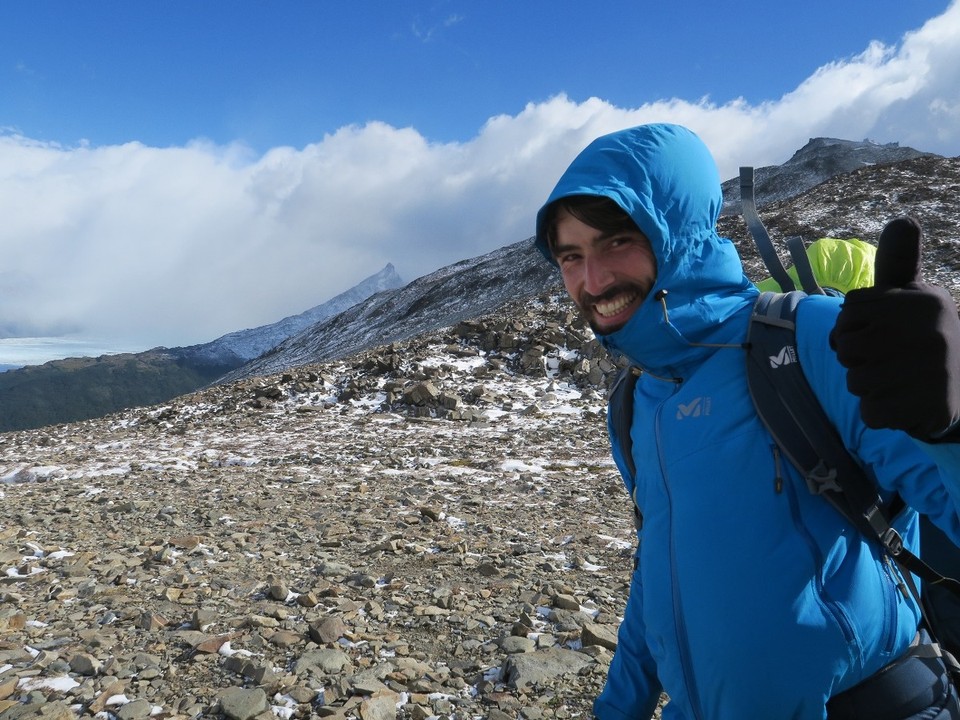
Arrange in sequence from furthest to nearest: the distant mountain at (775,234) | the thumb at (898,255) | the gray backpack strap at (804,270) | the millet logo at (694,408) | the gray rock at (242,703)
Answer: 1. the distant mountain at (775,234)
2. the gray rock at (242,703)
3. the gray backpack strap at (804,270)
4. the millet logo at (694,408)
5. the thumb at (898,255)

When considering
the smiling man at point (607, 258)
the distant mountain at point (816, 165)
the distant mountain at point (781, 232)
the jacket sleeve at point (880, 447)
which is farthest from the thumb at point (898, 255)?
the distant mountain at point (816, 165)

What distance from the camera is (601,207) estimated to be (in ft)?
6.44

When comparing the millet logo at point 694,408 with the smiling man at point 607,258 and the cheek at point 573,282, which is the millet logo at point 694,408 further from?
the cheek at point 573,282

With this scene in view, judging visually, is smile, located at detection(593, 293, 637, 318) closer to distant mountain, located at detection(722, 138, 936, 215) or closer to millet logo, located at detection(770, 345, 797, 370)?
millet logo, located at detection(770, 345, 797, 370)

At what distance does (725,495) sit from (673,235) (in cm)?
77

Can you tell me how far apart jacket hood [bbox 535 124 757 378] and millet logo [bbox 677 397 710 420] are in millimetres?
A: 147

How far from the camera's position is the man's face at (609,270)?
77.8 inches

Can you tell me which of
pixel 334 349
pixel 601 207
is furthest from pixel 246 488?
pixel 334 349

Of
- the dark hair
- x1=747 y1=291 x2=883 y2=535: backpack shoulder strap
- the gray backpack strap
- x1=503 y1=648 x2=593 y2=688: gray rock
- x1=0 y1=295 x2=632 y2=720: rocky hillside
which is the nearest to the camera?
x1=747 y1=291 x2=883 y2=535: backpack shoulder strap

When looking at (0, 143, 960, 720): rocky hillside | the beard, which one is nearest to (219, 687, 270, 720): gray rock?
(0, 143, 960, 720): rocky hillside

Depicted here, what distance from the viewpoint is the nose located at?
2.01 metres

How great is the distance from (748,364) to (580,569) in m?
4.63

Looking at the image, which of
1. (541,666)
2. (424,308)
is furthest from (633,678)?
(424,308)

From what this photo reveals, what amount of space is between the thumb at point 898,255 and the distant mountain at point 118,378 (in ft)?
481
